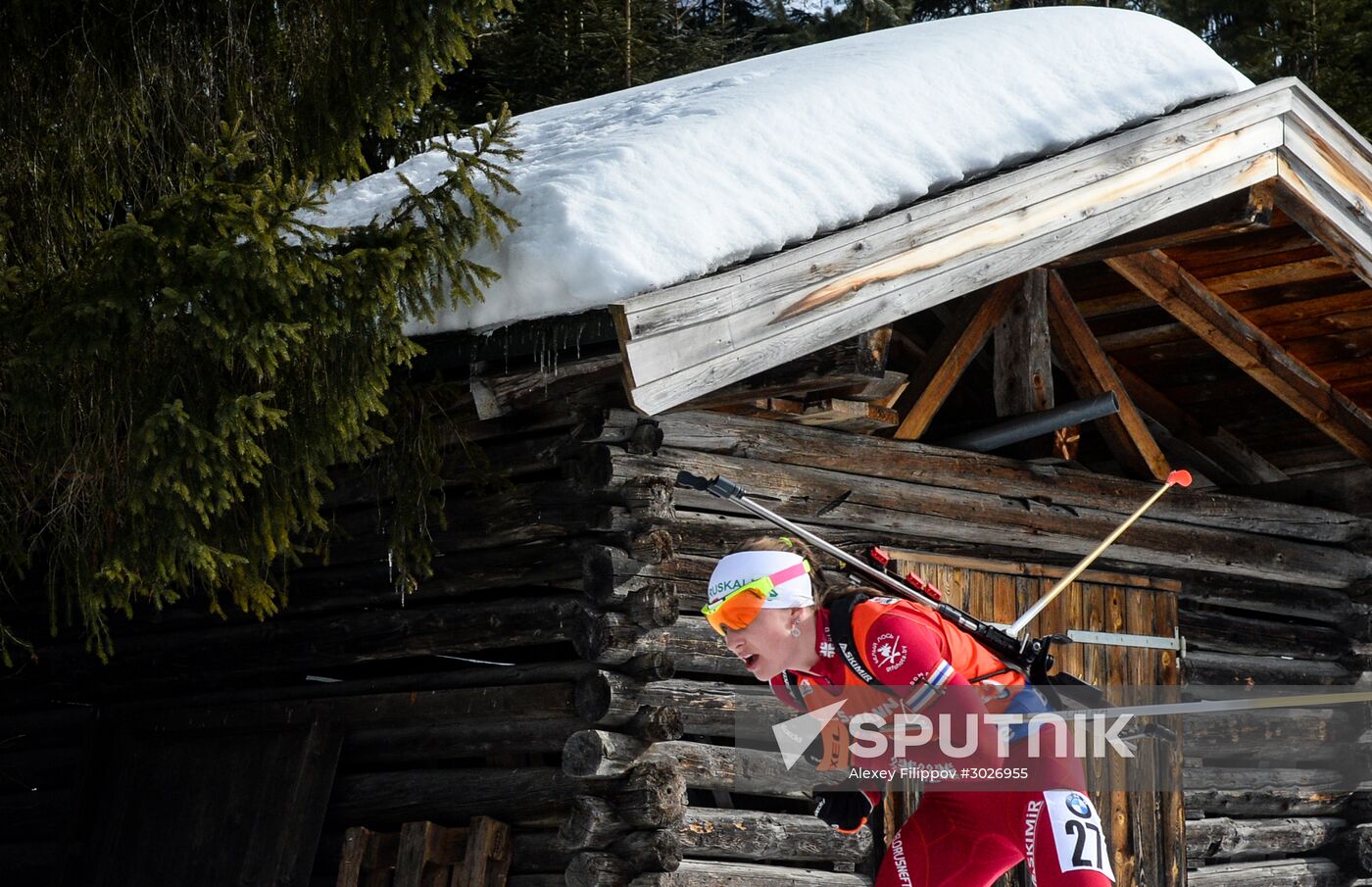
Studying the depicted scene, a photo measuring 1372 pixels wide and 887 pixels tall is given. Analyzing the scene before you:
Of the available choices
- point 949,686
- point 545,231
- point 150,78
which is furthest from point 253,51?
point 949,686

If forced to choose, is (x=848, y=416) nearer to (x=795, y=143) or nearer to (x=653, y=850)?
(x=795, y=143)

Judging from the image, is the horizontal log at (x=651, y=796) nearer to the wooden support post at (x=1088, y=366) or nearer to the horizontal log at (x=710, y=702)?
the horizontal log at (x=710, y=702)

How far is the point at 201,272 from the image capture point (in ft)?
18.0

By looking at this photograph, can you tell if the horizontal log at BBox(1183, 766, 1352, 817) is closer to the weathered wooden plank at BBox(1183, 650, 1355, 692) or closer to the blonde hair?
the weathered wooden plank at BBox(1183, 650, 1355, 692)

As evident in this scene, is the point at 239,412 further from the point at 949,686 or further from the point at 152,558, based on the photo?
the point at 949,686

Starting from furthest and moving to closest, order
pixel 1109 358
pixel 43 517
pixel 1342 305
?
pixel 1109 358, pixel 1342 305, pixel 43 517

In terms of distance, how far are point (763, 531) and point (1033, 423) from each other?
5.25 feet

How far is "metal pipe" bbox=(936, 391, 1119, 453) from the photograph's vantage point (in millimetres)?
7770

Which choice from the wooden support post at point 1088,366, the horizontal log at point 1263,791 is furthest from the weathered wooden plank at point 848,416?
the horizontal log at point 1263,791

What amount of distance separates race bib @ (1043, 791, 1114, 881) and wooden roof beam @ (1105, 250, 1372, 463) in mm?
3780

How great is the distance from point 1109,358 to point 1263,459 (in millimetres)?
1347

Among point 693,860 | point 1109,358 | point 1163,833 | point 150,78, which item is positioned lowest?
point 1163,833

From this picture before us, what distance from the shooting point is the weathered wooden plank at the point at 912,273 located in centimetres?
568

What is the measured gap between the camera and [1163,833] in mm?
8469
